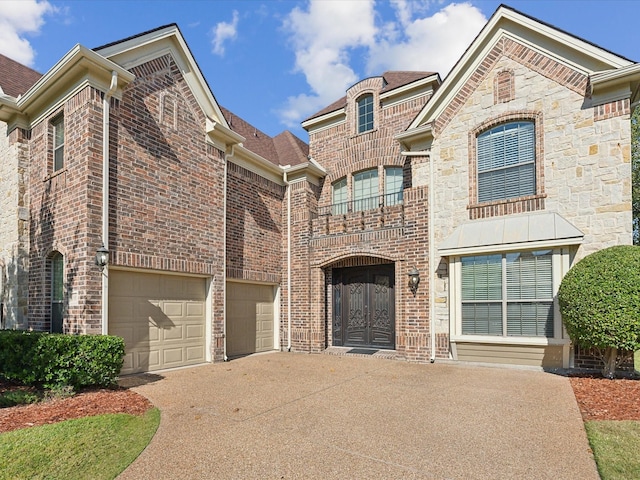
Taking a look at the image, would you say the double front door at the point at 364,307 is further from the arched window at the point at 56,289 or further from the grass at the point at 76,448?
the grass at the point at 76,448

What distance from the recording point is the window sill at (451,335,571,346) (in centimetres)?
861

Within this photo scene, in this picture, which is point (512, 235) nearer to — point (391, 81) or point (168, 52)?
point (391, 81)

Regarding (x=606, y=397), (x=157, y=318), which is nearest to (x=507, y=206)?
(x=606, y=397)

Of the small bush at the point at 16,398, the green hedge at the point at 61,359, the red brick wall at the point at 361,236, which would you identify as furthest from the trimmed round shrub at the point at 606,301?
the small bush at the point at 16,398

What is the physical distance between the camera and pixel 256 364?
33.3 feet

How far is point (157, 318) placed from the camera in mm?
9164

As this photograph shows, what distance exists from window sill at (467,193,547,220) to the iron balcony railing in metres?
2.72

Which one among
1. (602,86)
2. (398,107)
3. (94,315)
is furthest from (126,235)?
(602,86)

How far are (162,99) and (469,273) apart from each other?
8.79 m

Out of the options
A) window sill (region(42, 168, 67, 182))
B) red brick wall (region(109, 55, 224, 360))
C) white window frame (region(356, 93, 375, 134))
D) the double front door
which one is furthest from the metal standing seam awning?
window sill (region(42, 168, 67, 182))

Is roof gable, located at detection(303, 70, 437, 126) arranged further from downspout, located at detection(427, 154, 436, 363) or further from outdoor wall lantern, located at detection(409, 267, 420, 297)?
outdoor wall lantern, located at detection(409, 267, 420, 297)

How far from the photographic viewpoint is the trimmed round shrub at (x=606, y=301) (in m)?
7.03

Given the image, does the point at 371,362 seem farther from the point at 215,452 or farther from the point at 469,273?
the point at 215,452

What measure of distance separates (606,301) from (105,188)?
10030 mm
